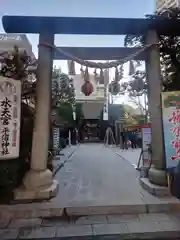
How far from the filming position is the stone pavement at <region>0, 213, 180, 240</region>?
3.75 meters

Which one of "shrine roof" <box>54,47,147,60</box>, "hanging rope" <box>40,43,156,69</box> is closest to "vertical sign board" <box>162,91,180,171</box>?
"hanging rope" <box>40,43,156,69</box>

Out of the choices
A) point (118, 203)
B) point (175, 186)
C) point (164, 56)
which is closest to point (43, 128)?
point (118, 203)

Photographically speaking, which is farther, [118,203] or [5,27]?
[5,27]

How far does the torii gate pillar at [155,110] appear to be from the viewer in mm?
5762

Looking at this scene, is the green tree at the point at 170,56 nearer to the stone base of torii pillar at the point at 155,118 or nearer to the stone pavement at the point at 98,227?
the stone base of torii pillar at the point at 155,118

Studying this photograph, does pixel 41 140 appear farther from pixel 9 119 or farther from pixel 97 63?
pixel 97 63

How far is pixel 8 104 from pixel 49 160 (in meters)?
2.02

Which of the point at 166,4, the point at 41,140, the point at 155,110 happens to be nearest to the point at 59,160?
the point at 41,140

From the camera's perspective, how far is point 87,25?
5.78 m

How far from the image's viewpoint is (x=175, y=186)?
A: 3.12m

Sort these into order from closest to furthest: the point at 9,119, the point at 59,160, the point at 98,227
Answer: the point at 98,227 < the point at 9,119 < the point at 59,160

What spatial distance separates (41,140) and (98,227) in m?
2.41

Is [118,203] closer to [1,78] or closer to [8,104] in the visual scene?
[8,104]

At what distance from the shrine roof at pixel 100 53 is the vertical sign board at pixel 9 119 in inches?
67.1
